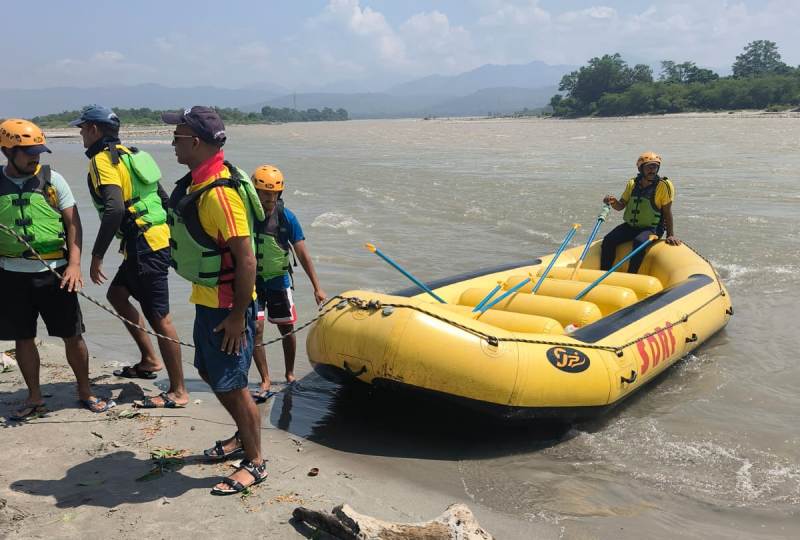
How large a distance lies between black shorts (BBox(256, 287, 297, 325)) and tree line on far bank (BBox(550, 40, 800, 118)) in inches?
2355

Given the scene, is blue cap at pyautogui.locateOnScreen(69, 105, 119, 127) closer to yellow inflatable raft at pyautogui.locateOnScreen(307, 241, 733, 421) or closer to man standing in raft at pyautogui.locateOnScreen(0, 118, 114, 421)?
man standing in raft at pyautogui.locateOnScreen(0, 118, 114, 421)

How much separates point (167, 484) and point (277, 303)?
1.47m

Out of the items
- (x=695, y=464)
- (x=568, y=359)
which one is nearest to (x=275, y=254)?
(x=568, y=359)

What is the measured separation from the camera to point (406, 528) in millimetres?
2467

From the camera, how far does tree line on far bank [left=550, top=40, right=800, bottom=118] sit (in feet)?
192

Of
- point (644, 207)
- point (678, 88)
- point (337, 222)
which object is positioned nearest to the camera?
point (644, 207)

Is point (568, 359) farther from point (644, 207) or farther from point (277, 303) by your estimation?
point (644, 207)

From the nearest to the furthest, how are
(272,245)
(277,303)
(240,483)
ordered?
1. (240,483)
2. (272,245)
3. (277,303)

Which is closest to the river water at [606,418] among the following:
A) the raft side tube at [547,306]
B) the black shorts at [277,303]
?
the black shorts at [277,303]

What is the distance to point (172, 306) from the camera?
261 inches

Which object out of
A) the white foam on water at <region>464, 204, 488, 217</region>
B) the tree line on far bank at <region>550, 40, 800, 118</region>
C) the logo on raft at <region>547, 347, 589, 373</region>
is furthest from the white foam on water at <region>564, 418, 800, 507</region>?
the tree line on far bank at <region>550, 40, 800, 118</region>

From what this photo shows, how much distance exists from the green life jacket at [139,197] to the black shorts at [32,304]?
1.39 ft

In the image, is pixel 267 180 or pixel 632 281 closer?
pixel 267 180

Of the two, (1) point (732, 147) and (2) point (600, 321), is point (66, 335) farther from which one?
(1) point (732, 147)
